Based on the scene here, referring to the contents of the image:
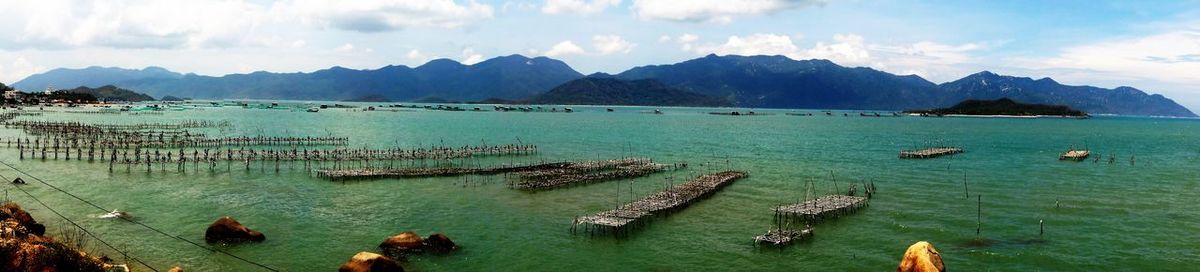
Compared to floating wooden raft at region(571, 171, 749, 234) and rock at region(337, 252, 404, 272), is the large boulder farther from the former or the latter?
floating wooden raft at region(571, 171, 749, 234)

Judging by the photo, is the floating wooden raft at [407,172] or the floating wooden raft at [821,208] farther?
the floating wooden raft at [407,172]

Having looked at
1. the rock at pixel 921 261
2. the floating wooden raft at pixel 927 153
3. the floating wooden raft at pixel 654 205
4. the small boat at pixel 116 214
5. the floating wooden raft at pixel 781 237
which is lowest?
the small boat at pixel 116 214

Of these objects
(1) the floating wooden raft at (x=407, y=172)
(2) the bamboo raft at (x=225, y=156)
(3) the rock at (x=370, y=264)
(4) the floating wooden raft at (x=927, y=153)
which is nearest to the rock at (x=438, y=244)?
(3) the rock at (x=370, y=264)

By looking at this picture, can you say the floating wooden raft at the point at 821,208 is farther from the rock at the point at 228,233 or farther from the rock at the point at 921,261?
the rock at the point at 228,233

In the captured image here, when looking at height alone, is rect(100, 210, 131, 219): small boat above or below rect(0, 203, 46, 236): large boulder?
below

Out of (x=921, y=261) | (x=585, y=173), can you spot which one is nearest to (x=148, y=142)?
(x=585, y=173)

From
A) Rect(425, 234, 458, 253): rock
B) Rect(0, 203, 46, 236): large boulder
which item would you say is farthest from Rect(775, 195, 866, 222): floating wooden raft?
Rect(0, 203, 46, 236): large boulder

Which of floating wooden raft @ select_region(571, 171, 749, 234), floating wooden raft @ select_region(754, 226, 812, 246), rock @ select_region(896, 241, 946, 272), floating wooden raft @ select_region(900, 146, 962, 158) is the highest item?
floating wooden raft @ select_region(900, 146, 962, 158)
